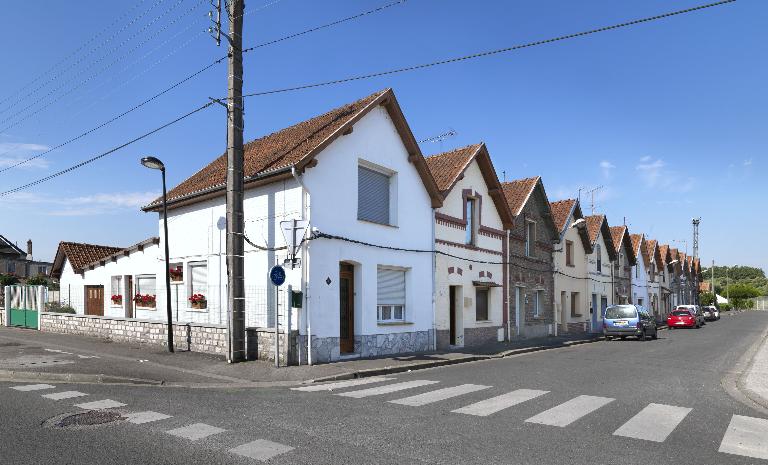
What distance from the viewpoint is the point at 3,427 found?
6730mm

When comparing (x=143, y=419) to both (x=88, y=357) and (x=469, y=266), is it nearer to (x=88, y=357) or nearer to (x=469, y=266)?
(x=88, y=357)

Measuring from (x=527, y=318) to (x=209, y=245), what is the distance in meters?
15.1

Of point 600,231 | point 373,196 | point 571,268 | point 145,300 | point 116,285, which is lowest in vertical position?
point 145,300

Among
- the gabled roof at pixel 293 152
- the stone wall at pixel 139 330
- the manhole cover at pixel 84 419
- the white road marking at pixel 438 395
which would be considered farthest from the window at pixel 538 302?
the manhole cover at pixel 84 419

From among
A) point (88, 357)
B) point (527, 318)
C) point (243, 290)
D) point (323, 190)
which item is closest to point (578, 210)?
point (527, 318)

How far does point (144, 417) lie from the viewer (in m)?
7.36

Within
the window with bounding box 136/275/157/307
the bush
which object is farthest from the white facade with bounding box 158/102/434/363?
the bush

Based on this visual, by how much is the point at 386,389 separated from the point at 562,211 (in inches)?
898

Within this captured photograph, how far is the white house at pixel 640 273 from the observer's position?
43.2 m

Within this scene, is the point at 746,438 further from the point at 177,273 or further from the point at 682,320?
the point at 682,320

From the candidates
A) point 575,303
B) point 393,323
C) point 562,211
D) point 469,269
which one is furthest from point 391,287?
point 575,303

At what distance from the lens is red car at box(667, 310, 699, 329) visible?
40000 millimetres

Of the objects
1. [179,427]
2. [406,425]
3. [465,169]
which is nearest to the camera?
[179,427]

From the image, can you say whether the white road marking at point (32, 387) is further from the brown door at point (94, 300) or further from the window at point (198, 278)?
the brown door at point (94, 300)
